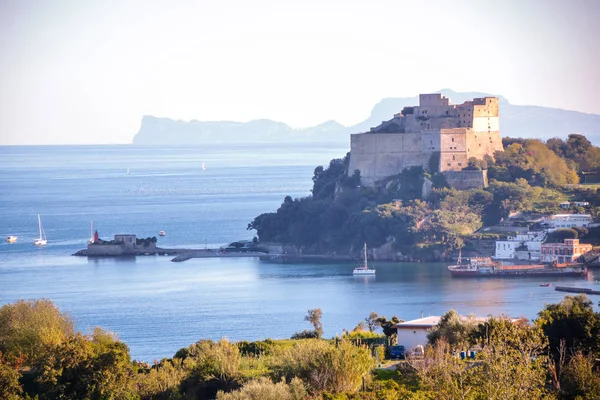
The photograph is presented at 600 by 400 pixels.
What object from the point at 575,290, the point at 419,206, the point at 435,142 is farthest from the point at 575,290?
the point at 435,142

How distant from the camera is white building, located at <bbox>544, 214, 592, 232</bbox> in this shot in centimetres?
4569

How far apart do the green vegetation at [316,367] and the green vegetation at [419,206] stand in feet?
82.8

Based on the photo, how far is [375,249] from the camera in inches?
1865

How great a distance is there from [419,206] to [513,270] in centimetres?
650

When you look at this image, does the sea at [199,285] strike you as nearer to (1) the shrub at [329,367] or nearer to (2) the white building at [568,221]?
(2) the white building at [568,221]

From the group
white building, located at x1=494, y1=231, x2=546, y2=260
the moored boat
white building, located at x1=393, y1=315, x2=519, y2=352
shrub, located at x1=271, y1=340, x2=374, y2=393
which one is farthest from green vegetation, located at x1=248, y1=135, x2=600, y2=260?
shrub, located at x1=271, y1=340, x2=374, y2=393

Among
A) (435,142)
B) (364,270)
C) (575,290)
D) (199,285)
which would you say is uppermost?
(435,142)

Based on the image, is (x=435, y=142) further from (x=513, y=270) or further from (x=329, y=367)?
(x=329, y=367)

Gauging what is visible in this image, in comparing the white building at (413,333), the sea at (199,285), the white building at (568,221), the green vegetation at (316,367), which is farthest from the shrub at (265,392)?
the white building at (568,221)

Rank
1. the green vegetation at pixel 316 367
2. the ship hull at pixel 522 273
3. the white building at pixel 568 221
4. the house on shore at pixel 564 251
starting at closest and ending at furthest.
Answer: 1. the green vegetation at pixel 316 367
2. the ship hull at pixel 522 273
3. the house on shore at pixel 564 251
4. the white building at pixel 568 221

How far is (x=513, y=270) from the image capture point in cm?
4278

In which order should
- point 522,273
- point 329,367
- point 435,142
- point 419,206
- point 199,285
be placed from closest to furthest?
point 329,367
point 199,285
point 522,273
point 419,206
point 435,142

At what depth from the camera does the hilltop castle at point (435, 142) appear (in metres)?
50.1

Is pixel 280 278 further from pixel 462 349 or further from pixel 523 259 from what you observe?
pixel 462 349
